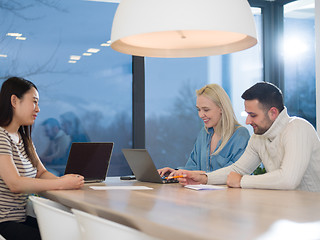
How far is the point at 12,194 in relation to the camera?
9.77ft

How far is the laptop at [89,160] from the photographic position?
3396 mm

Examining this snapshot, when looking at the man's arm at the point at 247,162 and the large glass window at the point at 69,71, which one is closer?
the man's arm at the point at 247,162

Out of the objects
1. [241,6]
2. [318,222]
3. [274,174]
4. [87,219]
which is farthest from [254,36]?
[87,219]

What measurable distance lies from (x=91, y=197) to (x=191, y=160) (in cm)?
169

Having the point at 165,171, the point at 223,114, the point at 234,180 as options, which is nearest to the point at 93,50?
the point at 223,114

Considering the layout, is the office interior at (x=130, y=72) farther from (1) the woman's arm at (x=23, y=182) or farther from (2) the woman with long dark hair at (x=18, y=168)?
(1) the woman's arm at (x=23, y=182)

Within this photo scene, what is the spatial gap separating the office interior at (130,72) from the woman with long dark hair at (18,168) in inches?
75.9

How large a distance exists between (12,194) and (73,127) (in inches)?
93.5

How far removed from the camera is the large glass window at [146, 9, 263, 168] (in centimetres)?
564

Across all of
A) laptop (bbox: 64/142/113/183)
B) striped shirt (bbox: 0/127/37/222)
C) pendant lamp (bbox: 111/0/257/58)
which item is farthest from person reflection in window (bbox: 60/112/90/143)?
pendant lamp (bbox: 111/0/257/58)

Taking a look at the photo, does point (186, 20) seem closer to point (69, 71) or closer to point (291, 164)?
point (291, 164)

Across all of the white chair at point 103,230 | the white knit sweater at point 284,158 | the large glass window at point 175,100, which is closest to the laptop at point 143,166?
the white knit sweater at point 284,158

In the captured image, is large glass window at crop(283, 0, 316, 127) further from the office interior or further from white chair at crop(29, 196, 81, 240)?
white chair at crop(29, 196, 81, 240)

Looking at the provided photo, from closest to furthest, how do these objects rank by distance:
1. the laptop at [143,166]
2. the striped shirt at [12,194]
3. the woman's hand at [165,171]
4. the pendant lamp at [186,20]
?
the pendant lamp at [186,20] → the striped shirt at [12,194] → the laptop at [143,166] → the woman's hand at [165,171]
